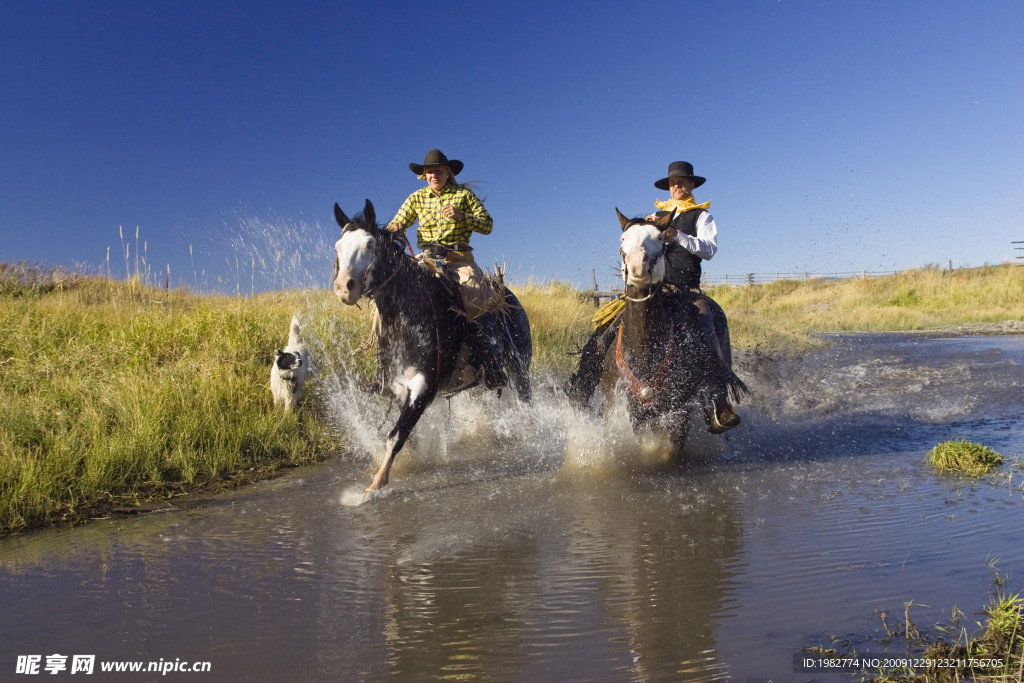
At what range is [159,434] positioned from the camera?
6.18 metres

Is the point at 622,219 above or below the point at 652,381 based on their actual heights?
above

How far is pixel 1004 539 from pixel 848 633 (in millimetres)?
1625

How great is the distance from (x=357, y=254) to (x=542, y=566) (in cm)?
245

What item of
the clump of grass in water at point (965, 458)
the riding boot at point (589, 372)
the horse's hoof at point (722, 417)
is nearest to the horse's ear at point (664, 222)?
the riding boot at point (589, 372)

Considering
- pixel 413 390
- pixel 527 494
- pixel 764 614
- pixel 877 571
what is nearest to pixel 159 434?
pixel 413 390

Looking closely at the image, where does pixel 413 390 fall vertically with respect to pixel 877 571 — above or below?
above

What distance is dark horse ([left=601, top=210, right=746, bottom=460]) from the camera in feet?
17.5

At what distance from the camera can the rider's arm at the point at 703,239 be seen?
596cm

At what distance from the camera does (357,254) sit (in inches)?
189

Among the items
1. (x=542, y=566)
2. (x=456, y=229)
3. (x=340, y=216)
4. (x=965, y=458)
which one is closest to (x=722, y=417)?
(x=965, y=458)

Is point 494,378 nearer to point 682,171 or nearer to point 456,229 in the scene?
point 456,229

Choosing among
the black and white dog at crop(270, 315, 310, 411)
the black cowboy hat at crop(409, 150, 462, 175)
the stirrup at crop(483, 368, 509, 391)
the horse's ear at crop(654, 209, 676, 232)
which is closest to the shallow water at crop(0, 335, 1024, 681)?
the stirrup at crop(483, 368, 509, 391)

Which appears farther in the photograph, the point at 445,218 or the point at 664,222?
the point at 445,218

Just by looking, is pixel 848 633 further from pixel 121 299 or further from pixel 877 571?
pixel 121 299
